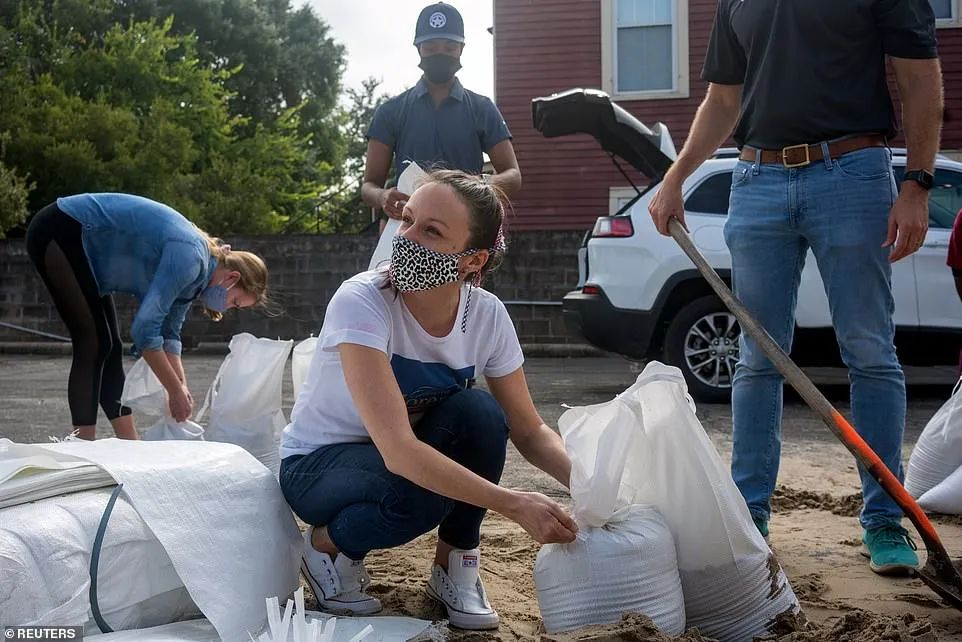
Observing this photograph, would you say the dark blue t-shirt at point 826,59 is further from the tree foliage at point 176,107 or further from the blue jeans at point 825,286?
the tree foliage at point 176,107

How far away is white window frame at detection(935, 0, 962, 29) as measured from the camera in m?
12.8

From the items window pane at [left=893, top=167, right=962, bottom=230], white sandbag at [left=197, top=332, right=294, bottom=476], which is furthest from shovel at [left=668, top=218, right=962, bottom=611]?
window pane at [left=893, top=167, right=962, bottom=230]

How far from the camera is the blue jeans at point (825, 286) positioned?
2975mm

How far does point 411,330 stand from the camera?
8.13 ft

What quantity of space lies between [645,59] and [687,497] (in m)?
11.8

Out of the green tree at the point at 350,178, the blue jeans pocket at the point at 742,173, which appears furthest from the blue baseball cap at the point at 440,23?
the green tree at the point at 350,178

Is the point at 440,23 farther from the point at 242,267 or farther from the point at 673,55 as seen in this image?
the point at 673,55

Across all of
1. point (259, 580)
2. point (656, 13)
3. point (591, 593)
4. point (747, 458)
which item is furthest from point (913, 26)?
point (656, 13)

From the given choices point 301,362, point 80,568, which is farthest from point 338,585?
point 301,362

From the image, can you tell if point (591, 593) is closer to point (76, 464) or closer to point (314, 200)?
point (76, 464)

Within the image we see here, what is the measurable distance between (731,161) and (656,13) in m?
7.11

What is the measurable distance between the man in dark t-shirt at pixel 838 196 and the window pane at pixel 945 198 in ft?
Result: 12.7

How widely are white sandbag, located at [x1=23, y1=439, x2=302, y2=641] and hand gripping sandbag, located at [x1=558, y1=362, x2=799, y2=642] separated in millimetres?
699

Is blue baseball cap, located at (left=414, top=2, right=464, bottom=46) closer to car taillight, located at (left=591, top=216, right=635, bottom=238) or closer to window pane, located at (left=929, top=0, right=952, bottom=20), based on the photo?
car taillight, located at (left=591, top=216, right=635, bottom=238)
